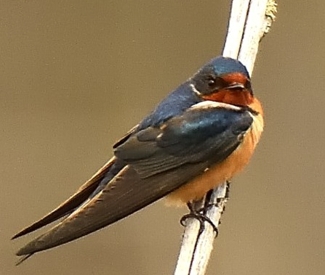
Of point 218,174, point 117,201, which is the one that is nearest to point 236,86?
point 218,174

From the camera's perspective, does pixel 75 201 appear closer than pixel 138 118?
Yes

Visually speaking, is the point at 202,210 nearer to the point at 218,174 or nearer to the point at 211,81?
the point at 218,174

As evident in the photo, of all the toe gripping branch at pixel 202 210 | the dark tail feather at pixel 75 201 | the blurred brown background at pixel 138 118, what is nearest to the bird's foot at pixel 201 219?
the toe gripping branch at pixel 202 210

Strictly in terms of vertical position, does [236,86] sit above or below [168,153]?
above

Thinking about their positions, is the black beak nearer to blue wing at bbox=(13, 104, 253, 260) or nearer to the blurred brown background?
blue wing at bbox=(13, 104, 253, 260)

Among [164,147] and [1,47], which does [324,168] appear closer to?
[1,47]

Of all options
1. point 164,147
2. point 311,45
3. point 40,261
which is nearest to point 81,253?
point 40,261

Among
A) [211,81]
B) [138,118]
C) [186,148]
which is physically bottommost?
[186,148]
